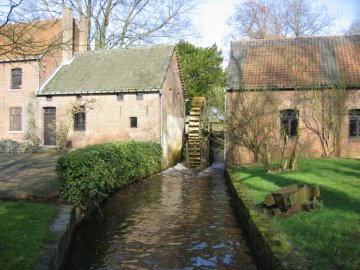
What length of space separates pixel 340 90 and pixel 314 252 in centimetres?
1309

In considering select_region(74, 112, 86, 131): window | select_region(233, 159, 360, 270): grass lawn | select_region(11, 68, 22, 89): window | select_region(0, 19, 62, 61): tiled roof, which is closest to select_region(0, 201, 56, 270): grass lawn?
select_region(0, 19, 62, 61): tiled roof

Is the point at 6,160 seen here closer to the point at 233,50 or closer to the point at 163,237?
the point at 163,237

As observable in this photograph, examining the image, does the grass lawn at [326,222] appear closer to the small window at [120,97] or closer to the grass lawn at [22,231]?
the grass lawn at [22,231]

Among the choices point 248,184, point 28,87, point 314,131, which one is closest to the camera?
point 248,184

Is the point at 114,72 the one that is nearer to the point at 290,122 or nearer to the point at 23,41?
the point at 290,122

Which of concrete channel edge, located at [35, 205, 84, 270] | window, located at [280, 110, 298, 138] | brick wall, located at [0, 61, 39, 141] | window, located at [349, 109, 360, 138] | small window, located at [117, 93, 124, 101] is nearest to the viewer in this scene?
concrete channel edge, located at [35, 205, 84, 270]

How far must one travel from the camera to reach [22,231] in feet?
19.3

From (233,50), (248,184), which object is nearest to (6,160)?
(248,184)

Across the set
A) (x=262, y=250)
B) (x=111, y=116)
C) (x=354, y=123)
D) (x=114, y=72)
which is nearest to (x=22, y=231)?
(x=262, y=250)

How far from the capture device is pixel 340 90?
53.4 feet

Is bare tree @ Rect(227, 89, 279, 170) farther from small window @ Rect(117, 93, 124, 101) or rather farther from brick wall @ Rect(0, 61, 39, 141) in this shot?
brick wall @ Rect(0, 61, 39, 141)

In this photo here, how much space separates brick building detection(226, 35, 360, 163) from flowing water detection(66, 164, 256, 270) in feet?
18.4

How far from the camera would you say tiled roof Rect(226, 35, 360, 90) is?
56.2 feet

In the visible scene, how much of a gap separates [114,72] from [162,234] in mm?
14618
